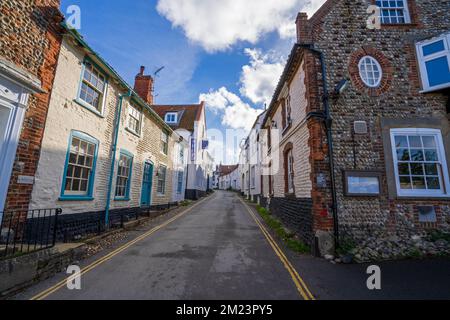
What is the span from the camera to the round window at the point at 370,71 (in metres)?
6.82

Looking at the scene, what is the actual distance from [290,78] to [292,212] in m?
6.06

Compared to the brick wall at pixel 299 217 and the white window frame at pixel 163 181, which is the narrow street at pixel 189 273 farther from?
the white window frame at pixel 163 181

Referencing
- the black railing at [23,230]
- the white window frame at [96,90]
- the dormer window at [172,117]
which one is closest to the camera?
the black railing at [23,230]

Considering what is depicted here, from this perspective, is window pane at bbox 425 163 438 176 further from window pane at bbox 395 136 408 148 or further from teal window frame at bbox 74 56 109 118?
teal window frame at bbox 74 56 109 118

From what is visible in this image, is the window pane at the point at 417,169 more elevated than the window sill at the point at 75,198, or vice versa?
the window pane at the point at 417,169

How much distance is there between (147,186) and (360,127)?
442 inches

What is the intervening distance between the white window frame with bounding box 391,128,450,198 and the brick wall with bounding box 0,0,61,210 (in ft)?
34.7

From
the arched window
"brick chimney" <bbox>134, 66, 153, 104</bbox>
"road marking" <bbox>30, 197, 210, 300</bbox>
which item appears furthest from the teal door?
the arched window

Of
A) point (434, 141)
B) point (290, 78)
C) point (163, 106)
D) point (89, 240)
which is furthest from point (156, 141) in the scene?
point (163, 106)

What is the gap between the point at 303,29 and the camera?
Answer: 7.20 metres

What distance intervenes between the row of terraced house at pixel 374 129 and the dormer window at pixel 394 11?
0.13 ft

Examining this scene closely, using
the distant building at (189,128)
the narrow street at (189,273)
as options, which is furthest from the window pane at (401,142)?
the distant building at (189,128)

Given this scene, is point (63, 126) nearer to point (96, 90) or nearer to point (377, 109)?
point (96, 90)

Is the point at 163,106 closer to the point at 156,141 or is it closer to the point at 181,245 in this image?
the point at 156,141
